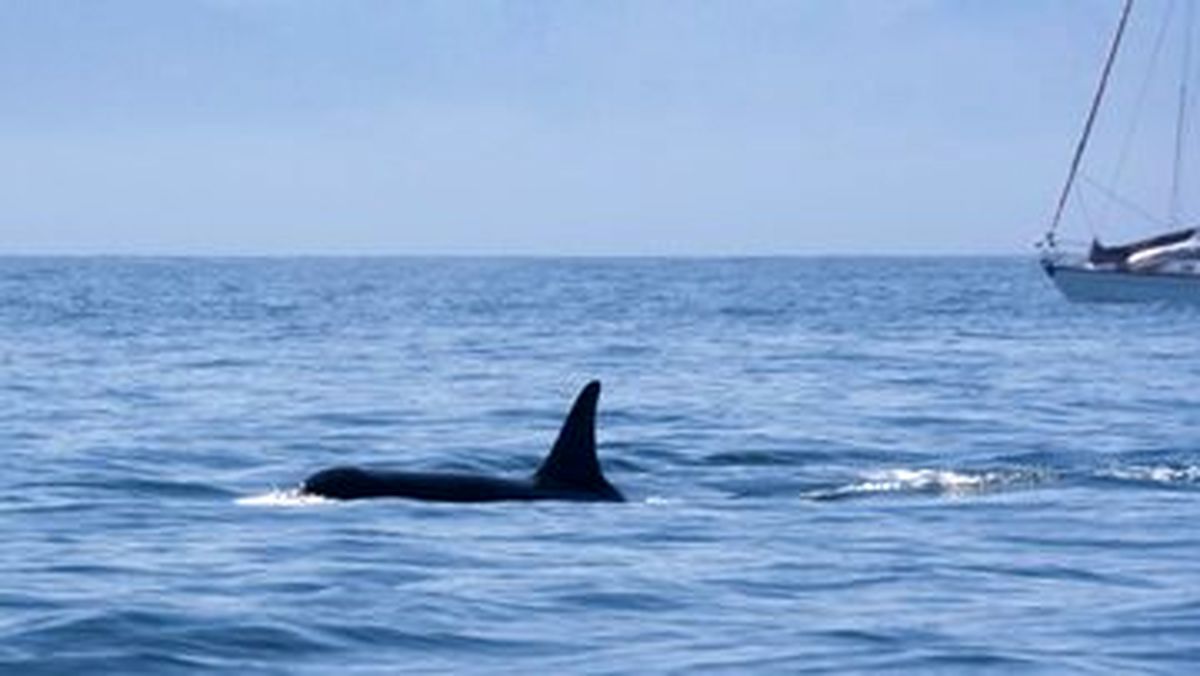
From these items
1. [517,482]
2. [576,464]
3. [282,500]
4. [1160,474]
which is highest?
[576,464]

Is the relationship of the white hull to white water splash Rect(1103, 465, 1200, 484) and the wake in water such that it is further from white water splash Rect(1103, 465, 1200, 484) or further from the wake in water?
white water splash Rect(1103, 465, 1200, 484)

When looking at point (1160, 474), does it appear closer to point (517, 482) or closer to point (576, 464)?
point (576, 464)

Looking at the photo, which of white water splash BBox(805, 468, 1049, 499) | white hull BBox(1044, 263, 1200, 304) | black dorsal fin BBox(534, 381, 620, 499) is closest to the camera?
black dorsal fin BBox(534, 381, 620, 499)

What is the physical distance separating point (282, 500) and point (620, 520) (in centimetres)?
280

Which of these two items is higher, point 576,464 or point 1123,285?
point 576,464

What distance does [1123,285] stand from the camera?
88.4 meters

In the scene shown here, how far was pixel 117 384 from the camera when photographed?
145 feet

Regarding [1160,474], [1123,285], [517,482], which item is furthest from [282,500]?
[1123,285]

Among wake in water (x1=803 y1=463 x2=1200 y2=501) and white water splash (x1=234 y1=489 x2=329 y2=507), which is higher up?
white water splash (x1=234 y1=489 x2=329 y2=507)

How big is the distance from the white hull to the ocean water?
32621 millimetres

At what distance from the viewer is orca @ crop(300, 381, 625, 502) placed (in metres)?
22.6

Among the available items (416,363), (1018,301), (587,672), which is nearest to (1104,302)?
Result: (1018,301)

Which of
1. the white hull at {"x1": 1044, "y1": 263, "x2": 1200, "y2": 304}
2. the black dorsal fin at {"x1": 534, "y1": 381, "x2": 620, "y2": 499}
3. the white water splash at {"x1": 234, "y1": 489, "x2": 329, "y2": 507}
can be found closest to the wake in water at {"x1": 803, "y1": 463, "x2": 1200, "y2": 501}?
the black dorsal fin at {"x1": 534, "y1": 381, "x2": 620, "y2": 499}

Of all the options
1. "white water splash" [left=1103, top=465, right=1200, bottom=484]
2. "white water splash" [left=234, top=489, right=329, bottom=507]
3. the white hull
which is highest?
"white water splash" [left=234, top=489, right=329, bottom=507]
